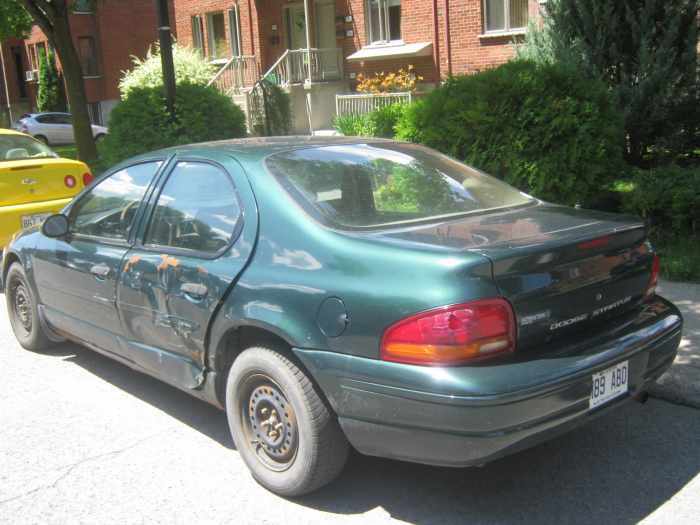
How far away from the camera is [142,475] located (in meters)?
4.15

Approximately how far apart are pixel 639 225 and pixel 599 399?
3.30 feet

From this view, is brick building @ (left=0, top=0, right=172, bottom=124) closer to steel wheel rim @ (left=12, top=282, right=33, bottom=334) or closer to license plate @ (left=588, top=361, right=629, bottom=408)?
steel wheel rim @ (left=12, top=282, right=33, bottom=334)

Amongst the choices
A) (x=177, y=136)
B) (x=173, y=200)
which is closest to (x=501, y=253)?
(x=173, y=200)

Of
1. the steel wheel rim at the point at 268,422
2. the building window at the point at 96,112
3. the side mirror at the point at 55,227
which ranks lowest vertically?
the steel wheel rim at the point at 268,422

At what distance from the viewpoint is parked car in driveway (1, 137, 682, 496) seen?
3.21m

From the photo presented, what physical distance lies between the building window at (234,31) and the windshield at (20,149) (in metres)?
17.1

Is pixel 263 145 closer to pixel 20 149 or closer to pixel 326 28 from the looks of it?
pixel 20 149

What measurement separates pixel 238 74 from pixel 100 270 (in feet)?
68.0

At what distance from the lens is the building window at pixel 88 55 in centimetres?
3512

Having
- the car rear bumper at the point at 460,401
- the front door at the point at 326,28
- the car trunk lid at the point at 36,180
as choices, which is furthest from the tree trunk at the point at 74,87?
the car rear bumper at the point at 460,401

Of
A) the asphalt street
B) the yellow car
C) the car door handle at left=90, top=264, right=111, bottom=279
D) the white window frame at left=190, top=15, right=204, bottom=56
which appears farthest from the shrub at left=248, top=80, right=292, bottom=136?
the white window frame at left=190, top=15, right=204, bottom=56

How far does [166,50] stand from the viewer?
32.2 ft

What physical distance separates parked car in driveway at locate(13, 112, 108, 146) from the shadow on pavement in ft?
94.4

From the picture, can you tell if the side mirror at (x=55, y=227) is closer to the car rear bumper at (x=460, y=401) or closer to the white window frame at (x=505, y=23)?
the car rear bumper at (x=460, y=401)
